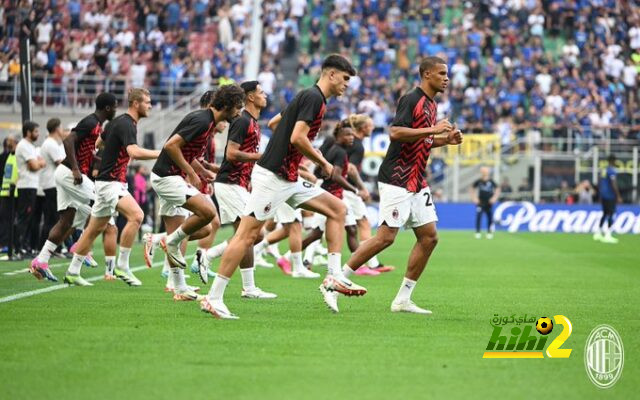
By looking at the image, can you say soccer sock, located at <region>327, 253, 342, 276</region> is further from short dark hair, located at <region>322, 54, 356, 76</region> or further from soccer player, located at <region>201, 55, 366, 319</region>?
short dark hair, located at <region>322, 54, 356, 76</region>

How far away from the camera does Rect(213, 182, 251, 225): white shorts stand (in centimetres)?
1364

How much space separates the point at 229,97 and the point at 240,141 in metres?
1.26

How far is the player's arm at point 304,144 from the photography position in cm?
1041

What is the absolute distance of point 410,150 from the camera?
11.2m

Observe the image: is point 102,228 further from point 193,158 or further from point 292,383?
point 292,383

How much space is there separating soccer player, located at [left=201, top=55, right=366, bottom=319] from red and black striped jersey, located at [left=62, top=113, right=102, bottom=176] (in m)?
4.86

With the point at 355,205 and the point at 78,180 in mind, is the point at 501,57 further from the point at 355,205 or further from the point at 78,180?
the point at 78,180

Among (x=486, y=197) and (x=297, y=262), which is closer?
(x=297, y=262)

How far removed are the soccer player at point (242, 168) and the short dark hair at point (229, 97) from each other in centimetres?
95

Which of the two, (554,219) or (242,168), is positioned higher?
(242,168)

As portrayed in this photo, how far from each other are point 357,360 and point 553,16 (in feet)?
132

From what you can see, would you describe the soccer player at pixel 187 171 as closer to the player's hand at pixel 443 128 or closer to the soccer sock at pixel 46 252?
the player's hand at pixel 443 128

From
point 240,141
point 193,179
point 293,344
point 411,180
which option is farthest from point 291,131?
point 293,344

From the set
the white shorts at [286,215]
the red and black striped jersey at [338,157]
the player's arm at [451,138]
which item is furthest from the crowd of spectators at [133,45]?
the player's arm at [451,138]
